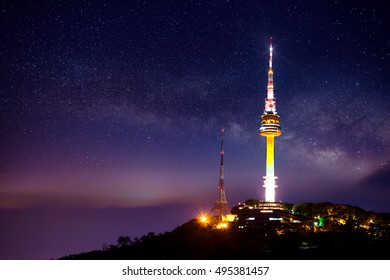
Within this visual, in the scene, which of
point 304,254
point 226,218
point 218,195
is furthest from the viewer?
point 218,195

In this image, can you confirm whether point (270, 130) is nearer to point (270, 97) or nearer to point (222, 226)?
point (270, 97)

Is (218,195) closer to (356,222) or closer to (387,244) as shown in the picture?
(356,222)

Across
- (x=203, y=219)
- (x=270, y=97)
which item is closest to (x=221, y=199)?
(x=203, y=219)

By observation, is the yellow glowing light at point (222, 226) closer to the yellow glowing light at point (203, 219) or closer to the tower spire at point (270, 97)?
the yellow glowing light at point (203, 219)

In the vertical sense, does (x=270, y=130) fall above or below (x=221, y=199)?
above

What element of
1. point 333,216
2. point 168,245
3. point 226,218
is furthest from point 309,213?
point 168,245

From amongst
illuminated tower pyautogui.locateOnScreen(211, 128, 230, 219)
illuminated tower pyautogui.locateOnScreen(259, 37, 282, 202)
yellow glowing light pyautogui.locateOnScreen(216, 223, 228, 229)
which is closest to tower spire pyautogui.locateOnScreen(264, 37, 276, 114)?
illuminated tower pyautogui.locateOnScreen(259, 37, 282, 202)

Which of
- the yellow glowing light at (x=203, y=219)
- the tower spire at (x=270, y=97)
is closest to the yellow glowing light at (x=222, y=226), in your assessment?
the yellow glowing light at (x=203, y=219)

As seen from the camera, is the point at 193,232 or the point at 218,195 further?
the point at 218,195
